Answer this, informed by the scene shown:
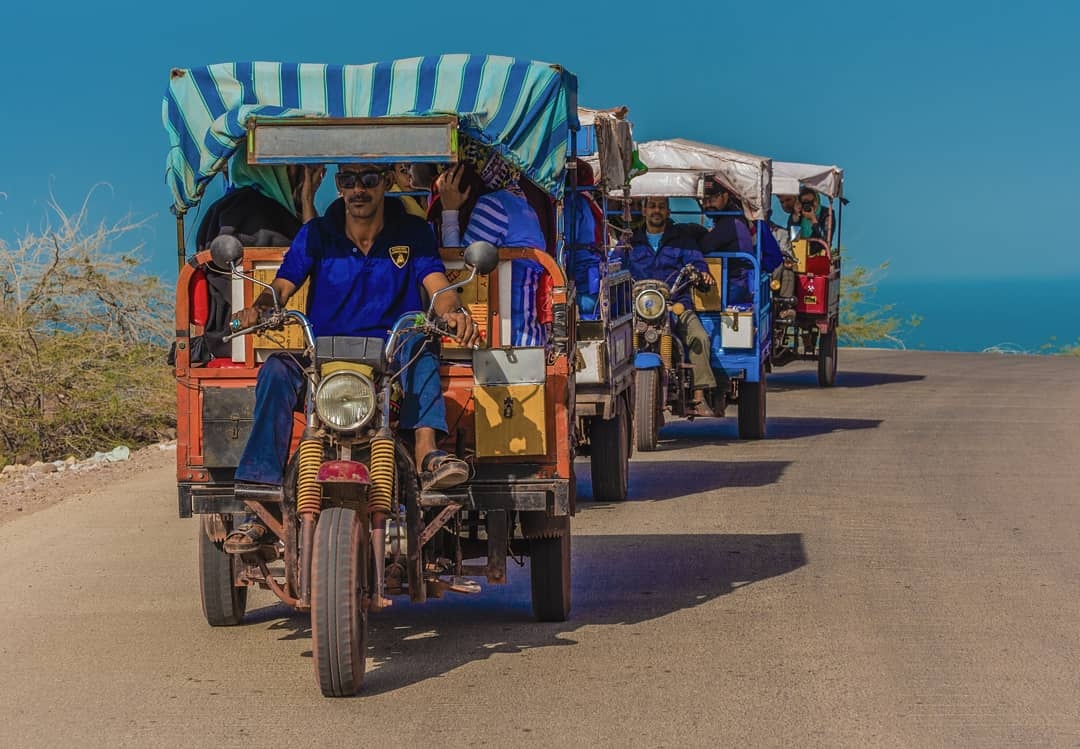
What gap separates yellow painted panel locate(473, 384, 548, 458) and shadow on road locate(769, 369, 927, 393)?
1758 centimetres

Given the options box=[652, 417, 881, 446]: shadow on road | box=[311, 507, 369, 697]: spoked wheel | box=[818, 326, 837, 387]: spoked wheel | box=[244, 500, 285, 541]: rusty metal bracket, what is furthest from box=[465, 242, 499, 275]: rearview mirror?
box=[818, 326, 837, 387]: spoked wheel

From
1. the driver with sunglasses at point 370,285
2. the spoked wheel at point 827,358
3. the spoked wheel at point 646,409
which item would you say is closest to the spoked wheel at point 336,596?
the driver with sunglasses at point 370,285

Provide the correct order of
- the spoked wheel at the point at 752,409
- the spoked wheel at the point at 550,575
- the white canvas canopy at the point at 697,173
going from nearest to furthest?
the spoked wheel at the point at 550,575, the spoked wheel at the point at 752,409, the white canvas canopy at the point at 697,173

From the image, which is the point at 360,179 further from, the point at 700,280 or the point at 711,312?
→ the point at 711,312

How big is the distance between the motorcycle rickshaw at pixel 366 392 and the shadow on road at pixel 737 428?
8.56 m

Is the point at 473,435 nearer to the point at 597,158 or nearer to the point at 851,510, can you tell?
the point at 851,510

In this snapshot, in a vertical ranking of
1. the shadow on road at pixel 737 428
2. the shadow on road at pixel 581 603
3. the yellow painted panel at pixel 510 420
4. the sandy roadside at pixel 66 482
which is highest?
the yellow painted panel at pixel 510 420

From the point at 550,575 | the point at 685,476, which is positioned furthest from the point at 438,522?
the point at 685,476

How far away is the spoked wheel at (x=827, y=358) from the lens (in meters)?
25.4

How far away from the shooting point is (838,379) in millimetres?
27859

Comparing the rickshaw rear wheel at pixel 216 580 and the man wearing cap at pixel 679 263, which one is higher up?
the man wearing cap at pixel 679 263

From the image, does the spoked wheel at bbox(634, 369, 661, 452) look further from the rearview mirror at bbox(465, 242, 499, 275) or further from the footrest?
the footrest

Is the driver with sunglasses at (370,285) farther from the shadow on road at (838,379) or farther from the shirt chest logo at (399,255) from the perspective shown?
the shadow on road at (838,379)

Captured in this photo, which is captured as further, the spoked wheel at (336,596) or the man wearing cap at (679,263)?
the man wearing cap at (679,263)
